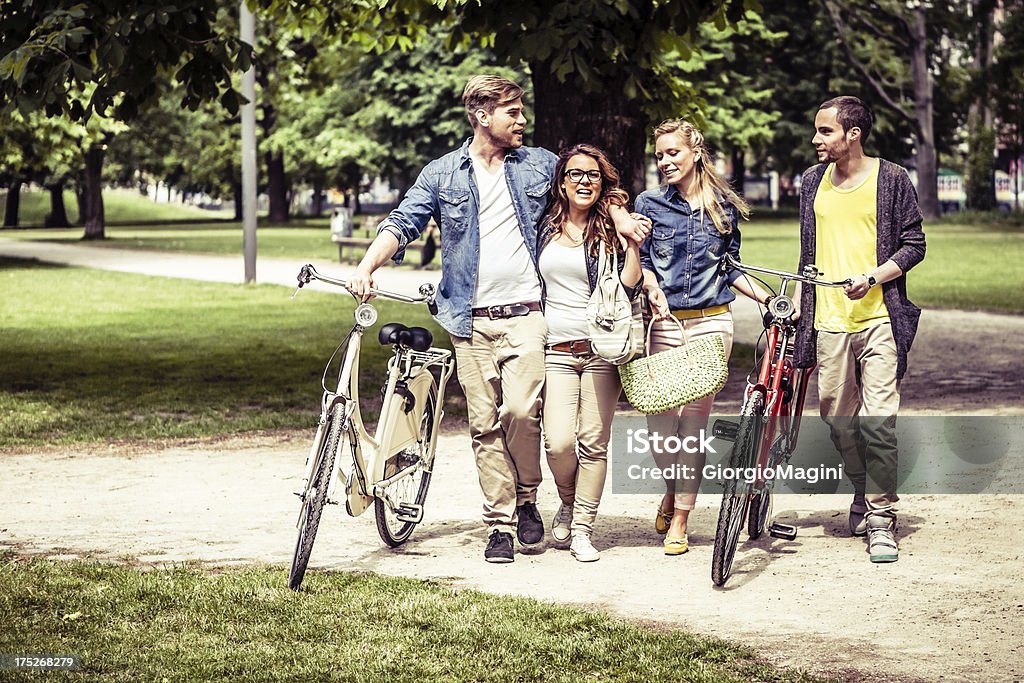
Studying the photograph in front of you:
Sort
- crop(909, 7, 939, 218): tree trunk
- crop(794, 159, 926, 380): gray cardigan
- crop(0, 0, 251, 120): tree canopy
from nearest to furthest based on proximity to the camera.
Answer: crop(794, 159, 926, 380): gray cardigan, crop(0, 0, 251, 120): tree canopy, crop(909, 7, 939, 218): tree trunk

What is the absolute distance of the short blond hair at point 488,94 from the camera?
259 inches

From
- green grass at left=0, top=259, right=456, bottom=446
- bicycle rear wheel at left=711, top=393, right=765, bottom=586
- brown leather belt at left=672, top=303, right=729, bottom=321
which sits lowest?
green grass at left=0, top=259, right=456, bottom=446

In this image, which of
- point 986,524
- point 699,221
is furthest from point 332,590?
point 986,524

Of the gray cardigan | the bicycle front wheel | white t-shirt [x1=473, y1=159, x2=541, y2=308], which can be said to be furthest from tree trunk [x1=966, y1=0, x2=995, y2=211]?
white t-shirt [x1=473, y1=159, x2=541, y2=308]

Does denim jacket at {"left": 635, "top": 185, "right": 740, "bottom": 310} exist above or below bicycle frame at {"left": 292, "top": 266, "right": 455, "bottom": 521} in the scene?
above

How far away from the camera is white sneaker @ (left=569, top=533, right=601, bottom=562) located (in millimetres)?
6781

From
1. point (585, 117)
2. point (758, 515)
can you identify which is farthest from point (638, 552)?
point (585, 117)

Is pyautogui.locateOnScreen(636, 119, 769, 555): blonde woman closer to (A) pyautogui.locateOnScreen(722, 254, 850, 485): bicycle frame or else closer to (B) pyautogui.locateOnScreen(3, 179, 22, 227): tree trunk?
(A) pyautogui.locateOnScreen(722, 254, 850, 485): bicycle frame

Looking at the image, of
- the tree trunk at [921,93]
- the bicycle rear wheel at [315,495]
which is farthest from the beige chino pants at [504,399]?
the tree trunk at [921,93]

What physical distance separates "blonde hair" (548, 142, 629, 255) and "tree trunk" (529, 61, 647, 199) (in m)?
4.73

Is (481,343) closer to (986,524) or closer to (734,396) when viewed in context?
(986,524)

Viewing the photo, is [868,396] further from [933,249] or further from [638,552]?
[933,249]

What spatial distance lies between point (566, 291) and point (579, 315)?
0.12 metres

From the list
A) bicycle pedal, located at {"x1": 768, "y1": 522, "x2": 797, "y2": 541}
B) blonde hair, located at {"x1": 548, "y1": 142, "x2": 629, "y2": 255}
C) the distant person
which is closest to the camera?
blonde hair, located at {"x1": 548, "y1": 142, "x2": 629, "y2": 255}
